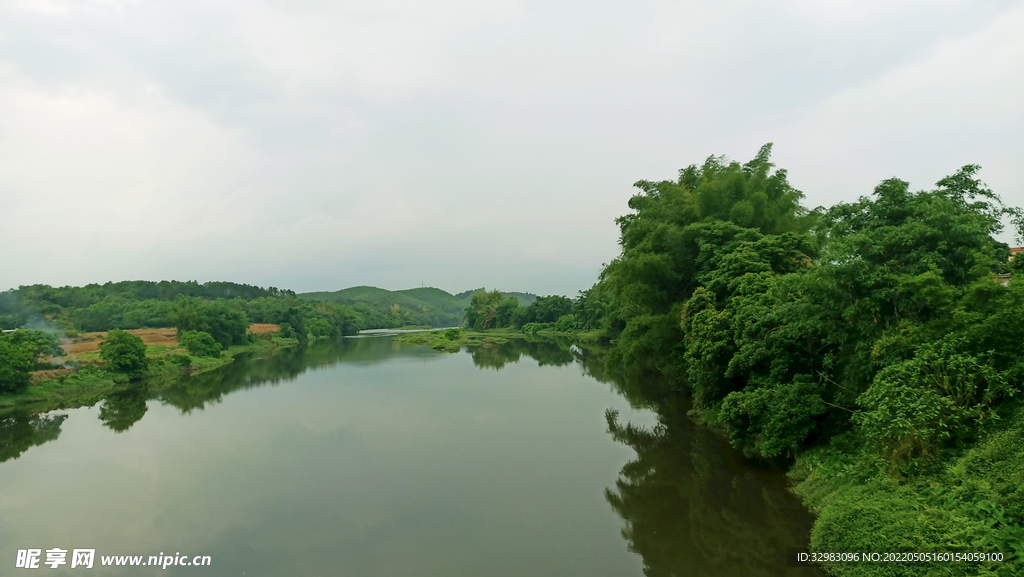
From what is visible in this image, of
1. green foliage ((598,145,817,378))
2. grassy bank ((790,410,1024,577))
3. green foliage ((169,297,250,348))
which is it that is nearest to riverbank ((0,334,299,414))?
green foliage ((169,297,250,348))

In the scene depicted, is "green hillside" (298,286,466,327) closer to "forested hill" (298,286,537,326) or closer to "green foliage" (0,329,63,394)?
"forested hill" (298,286,537,326)

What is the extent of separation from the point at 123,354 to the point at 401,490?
2656 centimetres

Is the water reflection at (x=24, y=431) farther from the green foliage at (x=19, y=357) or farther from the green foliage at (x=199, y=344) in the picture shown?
the green foliage at (x=199, y=344)

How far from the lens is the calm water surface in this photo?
834 cm

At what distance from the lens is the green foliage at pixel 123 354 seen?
28.8m

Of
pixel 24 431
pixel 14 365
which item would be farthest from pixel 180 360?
pixel 24 431

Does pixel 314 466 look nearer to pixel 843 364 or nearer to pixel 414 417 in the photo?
pixel 414 417

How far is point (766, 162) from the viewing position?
19.8 m

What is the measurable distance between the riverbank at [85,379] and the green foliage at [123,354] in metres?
0.53

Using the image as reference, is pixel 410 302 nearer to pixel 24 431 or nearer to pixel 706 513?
pixel 24 431

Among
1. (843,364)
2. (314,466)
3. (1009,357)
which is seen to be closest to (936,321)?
(1009,357)

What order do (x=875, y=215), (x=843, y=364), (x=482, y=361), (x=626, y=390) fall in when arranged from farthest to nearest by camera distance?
(x=482, y=361)
(x=626, y=390)
(x=843, y=364)
(x=875, y=215)

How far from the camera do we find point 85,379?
26.2 meters

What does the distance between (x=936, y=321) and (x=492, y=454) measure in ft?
33.9
